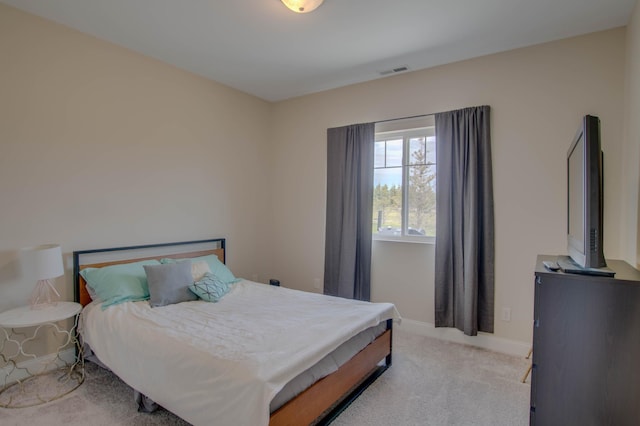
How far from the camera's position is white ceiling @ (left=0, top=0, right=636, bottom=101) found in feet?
7.82

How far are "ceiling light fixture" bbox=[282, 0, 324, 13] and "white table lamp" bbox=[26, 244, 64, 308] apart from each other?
2.35 metres

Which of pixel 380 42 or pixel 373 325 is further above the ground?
pixel 380 42

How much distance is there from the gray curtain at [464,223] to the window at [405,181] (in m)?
0.20

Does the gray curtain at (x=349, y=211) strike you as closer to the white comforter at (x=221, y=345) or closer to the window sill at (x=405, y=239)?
the window sill at (x=405, y=239)

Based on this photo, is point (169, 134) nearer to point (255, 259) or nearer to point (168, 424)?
point (255, 259)

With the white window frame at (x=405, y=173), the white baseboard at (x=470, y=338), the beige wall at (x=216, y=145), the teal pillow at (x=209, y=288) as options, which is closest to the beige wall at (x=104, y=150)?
the beige wall at (x=216, y=145)

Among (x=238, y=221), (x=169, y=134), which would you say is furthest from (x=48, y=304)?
(x=238, y=221)

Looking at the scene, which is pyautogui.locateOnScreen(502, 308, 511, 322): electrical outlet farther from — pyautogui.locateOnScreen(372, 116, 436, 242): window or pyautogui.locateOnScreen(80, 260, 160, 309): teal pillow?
pyautogui.locateOnScreen(80, 260, 160, 309): teal pillow

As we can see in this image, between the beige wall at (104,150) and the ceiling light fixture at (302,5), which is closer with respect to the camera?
the ceiling light fixture at (302,5)

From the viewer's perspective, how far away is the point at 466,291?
Answer: 123 inches

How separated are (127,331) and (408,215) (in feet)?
8.95

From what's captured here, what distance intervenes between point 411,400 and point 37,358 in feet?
9.08

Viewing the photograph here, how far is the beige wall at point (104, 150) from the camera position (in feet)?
8.11

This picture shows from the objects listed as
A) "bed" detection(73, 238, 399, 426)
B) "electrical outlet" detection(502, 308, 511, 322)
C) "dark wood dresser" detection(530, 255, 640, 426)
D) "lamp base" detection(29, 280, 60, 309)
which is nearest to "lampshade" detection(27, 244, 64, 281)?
"lamp base" detection(29, 280, 60, 309)
